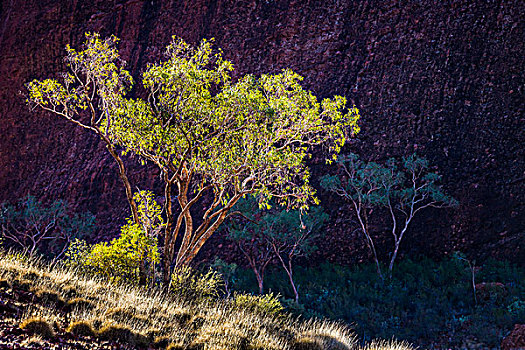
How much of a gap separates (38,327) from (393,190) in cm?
2519

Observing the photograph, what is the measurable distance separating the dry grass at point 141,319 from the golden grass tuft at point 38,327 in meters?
0.19

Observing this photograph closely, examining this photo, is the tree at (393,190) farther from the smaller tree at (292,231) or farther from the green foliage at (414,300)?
the smaller tree at (292,231)

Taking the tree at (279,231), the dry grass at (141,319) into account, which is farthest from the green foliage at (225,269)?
the dry grass at (141,319)

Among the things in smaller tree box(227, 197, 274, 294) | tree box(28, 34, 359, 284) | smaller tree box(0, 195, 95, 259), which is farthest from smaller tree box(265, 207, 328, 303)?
smaller tree box(0, 195, 95, 259)

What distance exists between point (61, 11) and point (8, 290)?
4847 centimetres

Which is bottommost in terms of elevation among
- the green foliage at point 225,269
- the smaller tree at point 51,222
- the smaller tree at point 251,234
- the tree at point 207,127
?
the smaller tree at point 51,222

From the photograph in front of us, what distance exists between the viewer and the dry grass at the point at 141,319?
8.45 m

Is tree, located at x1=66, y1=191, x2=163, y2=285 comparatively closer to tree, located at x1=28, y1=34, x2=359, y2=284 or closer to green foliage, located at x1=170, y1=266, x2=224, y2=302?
tree, located at x1=28, y1=34, x2=359, y2=284

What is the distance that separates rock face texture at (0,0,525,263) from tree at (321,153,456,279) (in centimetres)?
109

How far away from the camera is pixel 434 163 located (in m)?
29.7

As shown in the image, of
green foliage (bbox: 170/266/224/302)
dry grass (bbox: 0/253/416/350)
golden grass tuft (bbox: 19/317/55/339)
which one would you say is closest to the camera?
golden grass tuft (bbox: 19/317/55/339)

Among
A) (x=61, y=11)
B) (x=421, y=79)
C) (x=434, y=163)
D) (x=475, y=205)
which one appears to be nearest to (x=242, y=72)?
(x=421, y=79)

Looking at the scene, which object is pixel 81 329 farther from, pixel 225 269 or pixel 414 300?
pixel 225 269

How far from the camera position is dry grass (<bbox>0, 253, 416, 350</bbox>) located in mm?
8453
